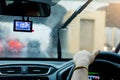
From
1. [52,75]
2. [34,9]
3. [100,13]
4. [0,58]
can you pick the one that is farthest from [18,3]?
[100,13]

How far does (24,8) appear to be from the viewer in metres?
4.94

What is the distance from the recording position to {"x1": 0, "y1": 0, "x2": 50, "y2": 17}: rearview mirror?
4.92 m

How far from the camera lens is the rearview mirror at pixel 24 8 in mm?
4922

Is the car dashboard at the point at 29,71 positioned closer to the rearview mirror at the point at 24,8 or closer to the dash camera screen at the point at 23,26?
the dash camera screen at the point at 23,26

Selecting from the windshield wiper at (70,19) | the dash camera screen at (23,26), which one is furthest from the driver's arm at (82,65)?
the windshield wiper at (70,19)

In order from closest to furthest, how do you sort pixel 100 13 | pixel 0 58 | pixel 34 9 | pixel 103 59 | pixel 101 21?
pixel 103 59 < pixel 34 9 < pixel 0 58 < pixel 100 13 < pixel 101 21

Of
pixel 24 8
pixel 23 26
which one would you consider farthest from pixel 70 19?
pixel 24 8

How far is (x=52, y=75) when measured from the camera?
17.8 feet

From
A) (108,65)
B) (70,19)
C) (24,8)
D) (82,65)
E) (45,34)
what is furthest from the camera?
(45,34)

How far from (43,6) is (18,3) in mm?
274

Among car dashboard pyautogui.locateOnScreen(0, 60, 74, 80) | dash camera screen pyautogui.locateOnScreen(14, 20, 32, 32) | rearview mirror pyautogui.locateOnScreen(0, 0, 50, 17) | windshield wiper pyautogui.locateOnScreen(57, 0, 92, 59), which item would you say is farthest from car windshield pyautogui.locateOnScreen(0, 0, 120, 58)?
rearview mirror pyautogui.locateOnScreen(0, 0, 50, 17)

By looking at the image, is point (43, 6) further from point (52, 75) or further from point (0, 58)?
point (0, 58)

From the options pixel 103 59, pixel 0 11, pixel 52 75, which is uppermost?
pixel 0 11

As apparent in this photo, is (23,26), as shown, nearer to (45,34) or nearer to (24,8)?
(24,8)
